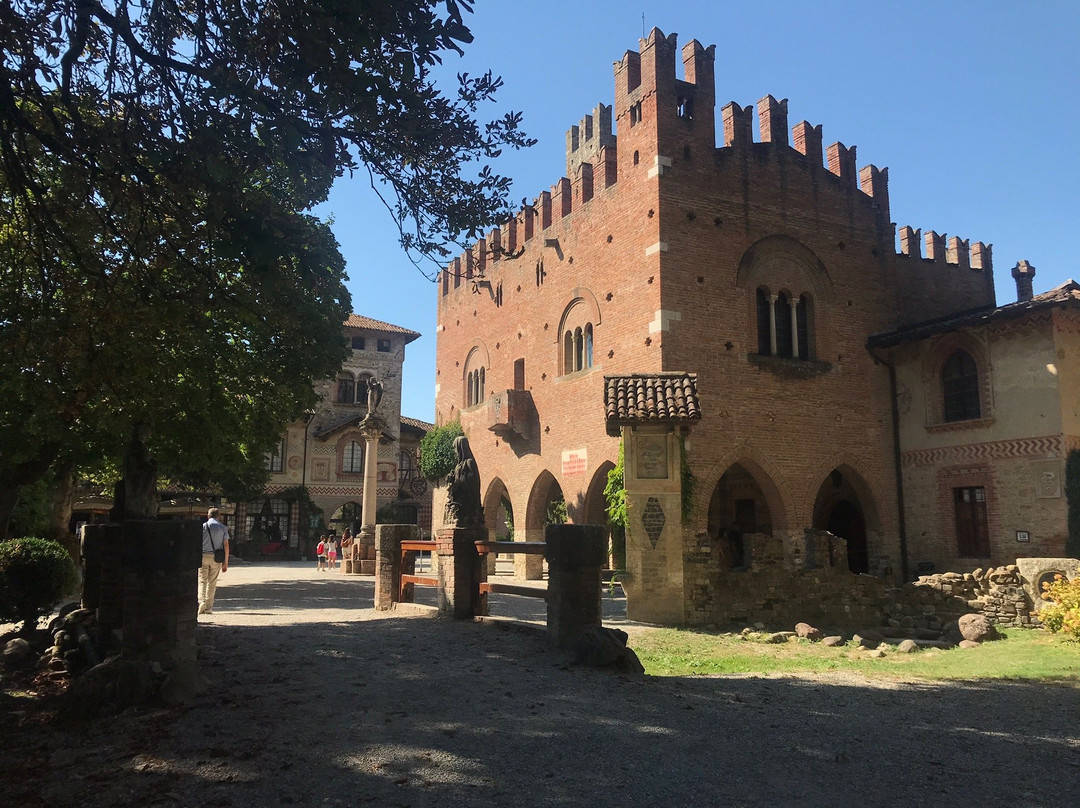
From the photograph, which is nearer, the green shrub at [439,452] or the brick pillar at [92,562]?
the brick pillar at [92,562]

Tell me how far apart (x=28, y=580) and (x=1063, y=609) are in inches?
619

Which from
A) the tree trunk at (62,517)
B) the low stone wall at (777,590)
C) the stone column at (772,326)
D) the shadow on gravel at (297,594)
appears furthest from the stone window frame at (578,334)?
the tree trunk at (62,517)

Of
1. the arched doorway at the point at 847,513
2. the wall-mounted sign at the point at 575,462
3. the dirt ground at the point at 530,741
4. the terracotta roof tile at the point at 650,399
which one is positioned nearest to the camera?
the dirt ground at the point at 530,741

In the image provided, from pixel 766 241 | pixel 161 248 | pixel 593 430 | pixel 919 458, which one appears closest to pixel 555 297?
pixel 593 430

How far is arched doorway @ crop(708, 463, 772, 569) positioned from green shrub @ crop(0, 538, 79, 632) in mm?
15652

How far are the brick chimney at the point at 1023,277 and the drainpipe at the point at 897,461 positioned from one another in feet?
20.7

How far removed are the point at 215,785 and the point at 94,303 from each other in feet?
15.9

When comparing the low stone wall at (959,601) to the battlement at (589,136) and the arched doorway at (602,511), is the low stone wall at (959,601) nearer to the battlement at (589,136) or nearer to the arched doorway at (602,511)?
the arched doorway at (602,511)

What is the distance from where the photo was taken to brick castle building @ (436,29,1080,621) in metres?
17.9

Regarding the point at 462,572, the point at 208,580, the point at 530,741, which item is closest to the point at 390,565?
the point at 462,572

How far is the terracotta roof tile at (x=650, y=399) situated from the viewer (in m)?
14.9

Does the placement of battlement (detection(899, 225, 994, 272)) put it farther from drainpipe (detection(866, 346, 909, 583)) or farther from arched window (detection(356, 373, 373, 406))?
arched window (detection(356, 373, 373, 406))

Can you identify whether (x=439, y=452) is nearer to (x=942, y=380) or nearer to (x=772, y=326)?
(x=772, y=326)

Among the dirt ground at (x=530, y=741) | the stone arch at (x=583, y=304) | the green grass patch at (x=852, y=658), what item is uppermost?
the stone arch at (x=583, y=304)
